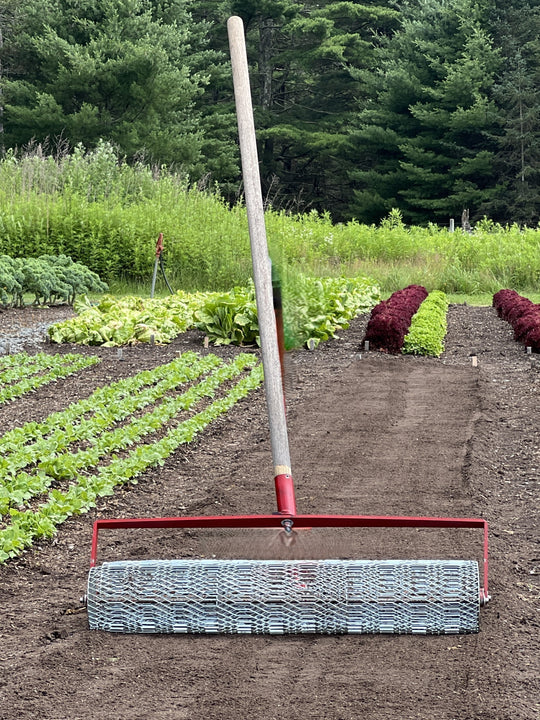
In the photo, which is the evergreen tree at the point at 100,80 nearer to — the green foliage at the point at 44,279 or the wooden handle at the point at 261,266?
the green foliage at the point at 44,279

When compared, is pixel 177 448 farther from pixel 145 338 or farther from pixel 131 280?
pixel 131 280

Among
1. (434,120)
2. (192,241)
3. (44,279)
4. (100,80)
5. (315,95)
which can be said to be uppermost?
(100,80)

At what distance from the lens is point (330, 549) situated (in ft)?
12.4

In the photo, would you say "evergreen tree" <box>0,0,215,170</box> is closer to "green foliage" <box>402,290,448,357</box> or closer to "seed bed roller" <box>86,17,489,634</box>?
"green foliage" <box>402,290,448,357</box>

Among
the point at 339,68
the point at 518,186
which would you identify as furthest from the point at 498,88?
the point at 339,68

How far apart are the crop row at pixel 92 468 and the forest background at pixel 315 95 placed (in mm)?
23925

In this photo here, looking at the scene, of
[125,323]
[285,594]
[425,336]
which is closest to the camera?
[285,594]

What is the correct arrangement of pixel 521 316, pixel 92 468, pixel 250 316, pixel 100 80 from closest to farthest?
pixel 92 468, pixel 250 316, pixel 521 316, pixel 100 80

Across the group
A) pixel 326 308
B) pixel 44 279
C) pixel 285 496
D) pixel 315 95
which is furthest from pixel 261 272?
pixel 315 95

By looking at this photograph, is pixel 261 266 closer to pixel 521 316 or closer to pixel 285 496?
pixel 285 496

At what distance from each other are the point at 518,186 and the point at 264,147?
994 centimetres

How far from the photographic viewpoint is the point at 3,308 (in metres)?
13.9

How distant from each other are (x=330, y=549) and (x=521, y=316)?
337 inches

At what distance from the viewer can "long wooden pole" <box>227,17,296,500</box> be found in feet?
10.6
